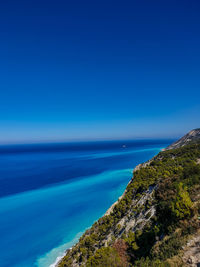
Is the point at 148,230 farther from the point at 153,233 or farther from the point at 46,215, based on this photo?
the point at 46,215

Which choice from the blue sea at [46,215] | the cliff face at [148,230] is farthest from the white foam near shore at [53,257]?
the cliff face at [148,230]

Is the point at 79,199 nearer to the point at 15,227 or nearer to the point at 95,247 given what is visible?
the point at 15,227

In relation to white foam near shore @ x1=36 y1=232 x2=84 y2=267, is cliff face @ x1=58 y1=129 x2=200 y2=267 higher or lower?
higher

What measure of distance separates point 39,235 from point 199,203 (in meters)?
23.0

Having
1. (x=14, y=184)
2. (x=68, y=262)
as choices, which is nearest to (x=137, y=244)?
(x=68, y=262)

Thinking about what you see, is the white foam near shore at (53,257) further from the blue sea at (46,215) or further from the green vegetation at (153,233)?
the green vegetation at (153,233)

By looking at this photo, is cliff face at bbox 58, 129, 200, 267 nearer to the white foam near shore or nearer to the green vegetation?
the green vegetation

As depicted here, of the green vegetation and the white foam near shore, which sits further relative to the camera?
the white foam near shore

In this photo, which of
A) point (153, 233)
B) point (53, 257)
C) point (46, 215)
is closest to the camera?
point (153, 233)

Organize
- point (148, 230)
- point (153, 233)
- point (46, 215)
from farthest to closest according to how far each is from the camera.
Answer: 1. point (46, 215)
2. point (148, 230)
3. point (153, 233)

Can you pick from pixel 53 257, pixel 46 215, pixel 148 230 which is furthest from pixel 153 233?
pixel 46 215

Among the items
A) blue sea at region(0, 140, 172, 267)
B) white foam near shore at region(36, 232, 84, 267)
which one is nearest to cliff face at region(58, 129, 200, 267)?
white foam near shore at region(36, 232, 84, 267)

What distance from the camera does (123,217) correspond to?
53.8ft

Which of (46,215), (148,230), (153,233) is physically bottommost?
(46,215)
